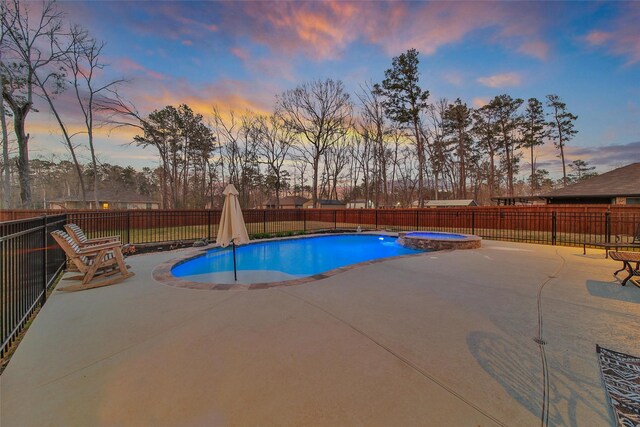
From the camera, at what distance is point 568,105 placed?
23281 millimetres

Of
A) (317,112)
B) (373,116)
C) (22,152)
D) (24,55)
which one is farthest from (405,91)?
(22,152)

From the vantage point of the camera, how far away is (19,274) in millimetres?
2812

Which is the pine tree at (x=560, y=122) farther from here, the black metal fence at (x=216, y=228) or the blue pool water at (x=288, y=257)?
the blue pool water at (x=288, y=257)

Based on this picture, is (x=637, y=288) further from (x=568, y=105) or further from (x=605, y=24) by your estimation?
(x=568, y=105)

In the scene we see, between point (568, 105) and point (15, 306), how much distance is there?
3512 centimetres

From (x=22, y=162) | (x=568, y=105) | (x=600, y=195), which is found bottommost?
(x=600, y=195)

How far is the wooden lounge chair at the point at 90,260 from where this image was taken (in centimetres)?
396

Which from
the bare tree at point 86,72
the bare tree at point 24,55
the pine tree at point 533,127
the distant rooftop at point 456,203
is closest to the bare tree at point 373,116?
the distant rooftop at point 456,203

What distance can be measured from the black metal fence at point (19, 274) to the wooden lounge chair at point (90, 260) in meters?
0.28

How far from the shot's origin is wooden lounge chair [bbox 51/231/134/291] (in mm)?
3957

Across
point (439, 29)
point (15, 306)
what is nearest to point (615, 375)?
point (15, 306)

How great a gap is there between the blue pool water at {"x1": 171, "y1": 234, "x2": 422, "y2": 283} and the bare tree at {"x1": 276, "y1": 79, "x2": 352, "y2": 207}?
45.4ft

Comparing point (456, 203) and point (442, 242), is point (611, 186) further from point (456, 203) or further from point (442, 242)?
point (442, 242)

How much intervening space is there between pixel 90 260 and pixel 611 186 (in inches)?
1024
